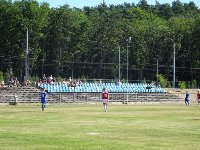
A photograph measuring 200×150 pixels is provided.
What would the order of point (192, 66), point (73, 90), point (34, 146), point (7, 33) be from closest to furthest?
1. point (34, 146)
2. point (73, 90)
3. point (7, 33)
4. point (192, 66)

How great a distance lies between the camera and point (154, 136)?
73.3 feet

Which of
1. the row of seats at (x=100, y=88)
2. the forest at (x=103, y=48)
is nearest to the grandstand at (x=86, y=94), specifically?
the row of seats at (x=100, y=88)

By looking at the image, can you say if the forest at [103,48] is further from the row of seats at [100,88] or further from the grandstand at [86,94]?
the grandstand at [86,94]

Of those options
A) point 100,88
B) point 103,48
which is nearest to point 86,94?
point 100,88

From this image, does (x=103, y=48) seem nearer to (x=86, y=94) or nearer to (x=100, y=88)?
(x=100, y=88)

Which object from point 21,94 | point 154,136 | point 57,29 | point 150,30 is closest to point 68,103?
point 21,94

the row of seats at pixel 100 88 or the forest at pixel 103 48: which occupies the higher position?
the forest at pixel 103 48

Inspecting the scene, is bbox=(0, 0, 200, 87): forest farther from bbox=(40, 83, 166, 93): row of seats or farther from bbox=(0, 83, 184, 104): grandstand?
bbox=(0, 83, 184, 104): grandstand

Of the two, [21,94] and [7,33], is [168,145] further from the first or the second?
[7,33]

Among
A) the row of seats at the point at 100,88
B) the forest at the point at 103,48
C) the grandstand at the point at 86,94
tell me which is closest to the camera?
the grandstand at the point at 86,94

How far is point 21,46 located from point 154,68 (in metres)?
29.7

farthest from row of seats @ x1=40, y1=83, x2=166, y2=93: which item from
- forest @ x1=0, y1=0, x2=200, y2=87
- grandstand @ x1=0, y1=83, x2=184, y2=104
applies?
forest @ x1=0, y1=0, x2=200, y2=87

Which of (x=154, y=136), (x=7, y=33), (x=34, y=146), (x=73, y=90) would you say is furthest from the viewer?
(x=7, y=33)

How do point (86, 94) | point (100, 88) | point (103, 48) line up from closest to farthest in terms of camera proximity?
1. point (86, 94)
2. point (100, 88)
3. point (103, 48)
